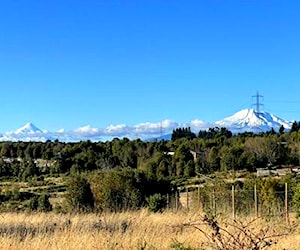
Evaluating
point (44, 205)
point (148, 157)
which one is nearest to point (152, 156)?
point (148, 157)

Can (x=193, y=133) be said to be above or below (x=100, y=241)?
above

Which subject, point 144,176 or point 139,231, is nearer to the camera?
point 139,231

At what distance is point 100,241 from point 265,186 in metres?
22.2

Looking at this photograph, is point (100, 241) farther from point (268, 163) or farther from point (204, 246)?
point (268, 163)

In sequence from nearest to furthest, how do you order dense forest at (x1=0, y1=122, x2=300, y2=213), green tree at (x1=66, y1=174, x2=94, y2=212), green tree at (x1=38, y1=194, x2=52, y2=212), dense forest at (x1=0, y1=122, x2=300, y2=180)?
green tree at (x1=38, y1=194, x2=52, y2=212) < green tree at (x1=66, y1=174, x2=94, y2=212) < dense forest at (x1=0, y1=122, x2=300, y2=213) < dense forest at (x1=0, y1=122, x2=300, y2=180)

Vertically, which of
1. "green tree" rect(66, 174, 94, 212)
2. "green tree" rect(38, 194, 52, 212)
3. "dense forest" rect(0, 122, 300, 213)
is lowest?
"green tree" rect(38, 194, 52, 212)

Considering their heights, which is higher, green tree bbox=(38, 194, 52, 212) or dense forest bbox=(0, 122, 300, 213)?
dense forest bbox=(0, 122, 300, 213)

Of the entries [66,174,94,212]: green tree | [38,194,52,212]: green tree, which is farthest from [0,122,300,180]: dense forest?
[38,194,52,212]: green tree

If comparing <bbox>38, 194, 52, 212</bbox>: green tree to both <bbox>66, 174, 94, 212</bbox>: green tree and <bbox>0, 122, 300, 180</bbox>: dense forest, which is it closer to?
<bbox>66, 174, 94, 212</bbox>: green tree

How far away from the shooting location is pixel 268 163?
82.5 m

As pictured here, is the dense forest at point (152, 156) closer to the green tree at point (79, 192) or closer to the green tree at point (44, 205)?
the green tree at point (79, 192)

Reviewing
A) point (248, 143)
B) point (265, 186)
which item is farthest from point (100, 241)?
point (248, 143)

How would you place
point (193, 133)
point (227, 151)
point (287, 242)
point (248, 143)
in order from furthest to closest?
1. point (193, 133)
2. point (248, 143)
3. point (227, 151)
4. point (287, 242)

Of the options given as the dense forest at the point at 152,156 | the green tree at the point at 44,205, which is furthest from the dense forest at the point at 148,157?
the green tree at the point at 44,205
